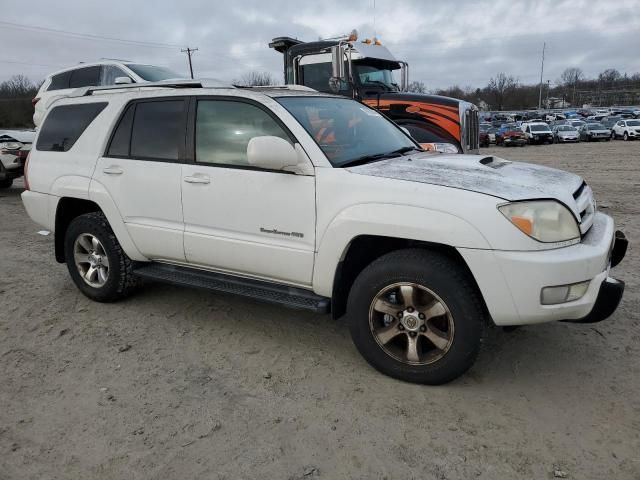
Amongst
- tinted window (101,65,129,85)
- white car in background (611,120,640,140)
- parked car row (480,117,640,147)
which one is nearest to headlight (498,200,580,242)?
tinted window (101,65,129,85)

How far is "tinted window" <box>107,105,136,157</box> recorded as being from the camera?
170 inches

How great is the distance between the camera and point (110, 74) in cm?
988

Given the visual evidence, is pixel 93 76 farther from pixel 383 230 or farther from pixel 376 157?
pixel 383 230

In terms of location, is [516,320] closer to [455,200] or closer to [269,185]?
[455,200]

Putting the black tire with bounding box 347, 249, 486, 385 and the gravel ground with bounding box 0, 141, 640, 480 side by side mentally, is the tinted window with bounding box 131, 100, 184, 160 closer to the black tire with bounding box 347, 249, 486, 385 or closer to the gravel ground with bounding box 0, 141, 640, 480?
the gravel ground with bounding box 0, 141, 640, 480

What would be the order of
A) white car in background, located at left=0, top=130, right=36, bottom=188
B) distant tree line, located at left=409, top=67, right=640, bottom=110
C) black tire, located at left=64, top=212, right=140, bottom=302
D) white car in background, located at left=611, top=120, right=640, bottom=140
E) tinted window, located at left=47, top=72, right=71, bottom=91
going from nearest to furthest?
1. black tire, located at left=64, top=212, right=140, bottom=302
2. tinted window, located at left=47, top=72, right=71, bottom=91
3. white car in background, located at left=0, top=130, right=36, bottom=188
4. white car in background, located at left=611, top=120, right=640, bottom=140
5. distant tree line, located at left=409, top=67, right=640, bottom=110

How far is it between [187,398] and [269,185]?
57.4 inches

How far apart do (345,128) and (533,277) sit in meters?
1.86

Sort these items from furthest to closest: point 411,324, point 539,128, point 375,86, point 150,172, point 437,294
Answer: point 539,128, point 375,86, point 150,172, point 411,324, point 437,294

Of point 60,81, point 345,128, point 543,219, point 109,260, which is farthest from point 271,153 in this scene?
point 60,81

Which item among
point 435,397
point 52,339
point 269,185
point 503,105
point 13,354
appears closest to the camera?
point 435,397

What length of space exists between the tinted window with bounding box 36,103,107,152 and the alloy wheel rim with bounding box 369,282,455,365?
10.1ft

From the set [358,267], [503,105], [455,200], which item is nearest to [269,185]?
[358,267]

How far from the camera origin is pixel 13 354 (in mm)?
3787
